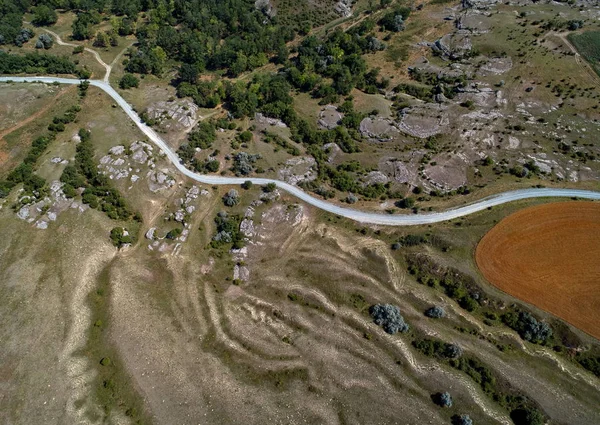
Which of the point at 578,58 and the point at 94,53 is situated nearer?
the point at 578,58

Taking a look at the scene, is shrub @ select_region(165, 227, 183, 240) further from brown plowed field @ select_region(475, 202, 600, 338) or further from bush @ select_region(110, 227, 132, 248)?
brown plowed field @ select_region(475, 202, 600, 338)

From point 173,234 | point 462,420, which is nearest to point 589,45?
point 462,420

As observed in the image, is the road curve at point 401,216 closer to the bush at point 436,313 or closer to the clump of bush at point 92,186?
the clump of bush at point 92,186

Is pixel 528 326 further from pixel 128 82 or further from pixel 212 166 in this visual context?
pixel 128 82

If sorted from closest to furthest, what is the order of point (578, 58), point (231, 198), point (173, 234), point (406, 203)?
1. point (173, 234)
2. point (406, 203)
3. point (231, 198)
4. point (578, 58)

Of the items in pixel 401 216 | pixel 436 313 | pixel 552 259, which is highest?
pixel 401 216

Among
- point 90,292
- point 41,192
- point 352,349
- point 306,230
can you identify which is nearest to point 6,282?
point 90,292

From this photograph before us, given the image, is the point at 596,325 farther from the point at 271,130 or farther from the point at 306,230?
the point at 271,130

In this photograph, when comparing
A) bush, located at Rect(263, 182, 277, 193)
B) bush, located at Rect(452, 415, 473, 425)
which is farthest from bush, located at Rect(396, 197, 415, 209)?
bush, located at Rect(452, 415, 473, 425)
